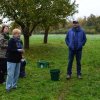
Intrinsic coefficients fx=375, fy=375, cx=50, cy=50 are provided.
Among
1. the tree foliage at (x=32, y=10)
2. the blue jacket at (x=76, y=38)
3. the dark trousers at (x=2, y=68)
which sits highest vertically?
the tree foliage at (x=32, y=10)

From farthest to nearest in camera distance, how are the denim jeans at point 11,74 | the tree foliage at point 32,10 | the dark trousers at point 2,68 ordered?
the tree foliage at point 32,10
the dark trousers at point 2,68
the denim jeans at point 11,74

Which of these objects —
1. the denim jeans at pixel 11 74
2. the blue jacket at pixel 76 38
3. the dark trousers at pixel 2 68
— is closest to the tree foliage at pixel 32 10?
the blue jacket at pixel 76 38

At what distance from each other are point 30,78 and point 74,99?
388cm

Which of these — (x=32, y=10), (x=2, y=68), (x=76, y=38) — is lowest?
(x=2, y=68)

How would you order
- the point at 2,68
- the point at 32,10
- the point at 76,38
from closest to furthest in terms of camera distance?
the point at 2,68, the point at 76,38, the point at 32,10

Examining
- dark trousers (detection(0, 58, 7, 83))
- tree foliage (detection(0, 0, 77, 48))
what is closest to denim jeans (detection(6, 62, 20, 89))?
dark trousers (detection(0, 58, 7, 83))

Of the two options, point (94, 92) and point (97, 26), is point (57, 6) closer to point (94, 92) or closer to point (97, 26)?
point (94, 92)

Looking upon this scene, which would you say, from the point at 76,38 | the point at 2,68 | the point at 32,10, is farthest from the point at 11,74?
the point at 32,10

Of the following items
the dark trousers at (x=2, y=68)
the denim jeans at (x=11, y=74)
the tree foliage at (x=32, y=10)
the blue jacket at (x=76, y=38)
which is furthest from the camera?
the tree foliage at (x=32, y=10)

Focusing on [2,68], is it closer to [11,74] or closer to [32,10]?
[11,74]

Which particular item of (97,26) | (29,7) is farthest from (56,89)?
(97,26)

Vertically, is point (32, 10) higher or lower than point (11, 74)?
higher

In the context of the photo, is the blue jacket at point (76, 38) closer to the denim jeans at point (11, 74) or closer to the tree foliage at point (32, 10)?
the denim jeans at point (11, 74)

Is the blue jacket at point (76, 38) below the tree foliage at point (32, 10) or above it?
below
